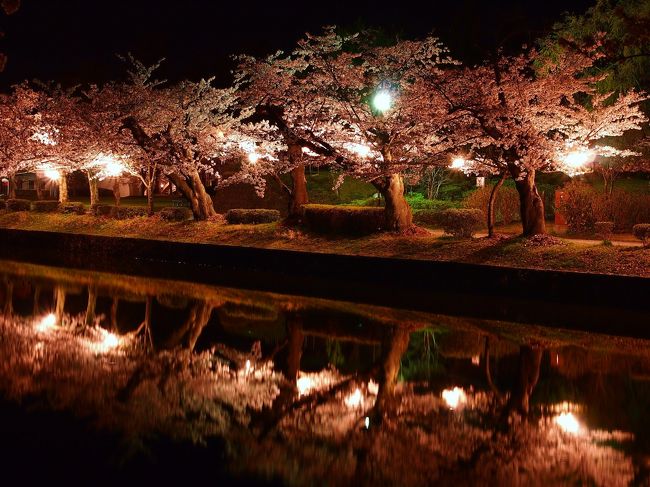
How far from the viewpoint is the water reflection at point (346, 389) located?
255 inches

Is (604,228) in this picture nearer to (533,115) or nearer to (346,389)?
(533,115)

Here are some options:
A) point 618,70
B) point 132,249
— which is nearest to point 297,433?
point 132,249

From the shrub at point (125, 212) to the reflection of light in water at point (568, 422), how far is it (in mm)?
25730

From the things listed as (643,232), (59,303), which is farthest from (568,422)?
(643,232)

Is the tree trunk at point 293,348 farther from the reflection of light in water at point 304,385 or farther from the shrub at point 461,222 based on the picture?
the shrub at point 461,222

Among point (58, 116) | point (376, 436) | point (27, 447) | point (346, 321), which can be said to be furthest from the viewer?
point (58, 116)

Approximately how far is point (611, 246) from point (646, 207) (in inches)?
298

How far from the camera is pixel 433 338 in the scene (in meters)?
11.7

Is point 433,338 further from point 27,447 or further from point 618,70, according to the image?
point 618,70

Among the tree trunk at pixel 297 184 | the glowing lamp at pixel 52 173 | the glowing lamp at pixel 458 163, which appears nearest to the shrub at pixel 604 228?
the glowing lamp at pixel 458 163

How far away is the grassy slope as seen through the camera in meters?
16.9

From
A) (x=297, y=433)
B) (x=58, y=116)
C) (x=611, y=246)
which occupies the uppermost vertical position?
(x=58, y=116)

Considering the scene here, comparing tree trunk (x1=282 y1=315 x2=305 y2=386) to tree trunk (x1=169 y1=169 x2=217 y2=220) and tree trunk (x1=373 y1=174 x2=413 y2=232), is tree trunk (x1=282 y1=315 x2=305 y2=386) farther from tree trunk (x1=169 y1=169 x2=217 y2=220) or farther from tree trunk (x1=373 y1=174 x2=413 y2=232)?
tree trunk (x1=169 y1=169 x2=217 y2=220)

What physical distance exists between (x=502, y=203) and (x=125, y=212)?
1543 centimetres
